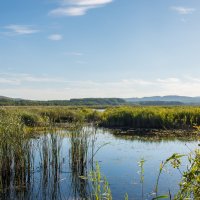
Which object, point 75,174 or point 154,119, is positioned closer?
point 75,174

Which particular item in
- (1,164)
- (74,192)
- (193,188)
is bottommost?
(74,192)

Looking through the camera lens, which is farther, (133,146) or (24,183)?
(133,146)

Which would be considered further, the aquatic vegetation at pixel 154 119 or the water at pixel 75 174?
the aquatic vegetation at pixel 154 119

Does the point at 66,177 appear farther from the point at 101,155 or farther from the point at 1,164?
the point at 101,155

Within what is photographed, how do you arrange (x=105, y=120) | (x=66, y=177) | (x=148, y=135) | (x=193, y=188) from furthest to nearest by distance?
(x=105, y=120) < (x=148, y=135) < (x=66, y=177) < (x=193, y=188)

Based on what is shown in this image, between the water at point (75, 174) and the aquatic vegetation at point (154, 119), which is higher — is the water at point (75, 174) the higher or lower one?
the lower one

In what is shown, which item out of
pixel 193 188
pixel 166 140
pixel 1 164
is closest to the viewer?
pixel 193 188

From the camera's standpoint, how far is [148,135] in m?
20.5

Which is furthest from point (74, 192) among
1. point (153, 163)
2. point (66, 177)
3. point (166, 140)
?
point (166, 140)

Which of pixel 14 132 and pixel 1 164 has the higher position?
pixel 14 132

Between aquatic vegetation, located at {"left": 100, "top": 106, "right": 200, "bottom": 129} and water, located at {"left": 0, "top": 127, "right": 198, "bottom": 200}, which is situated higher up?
aquatic vegetation, located at {"left": 100, "top": 106, "right": 200, "bottom": 129}

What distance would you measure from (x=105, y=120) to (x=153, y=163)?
14589 mm

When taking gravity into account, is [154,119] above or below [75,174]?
above

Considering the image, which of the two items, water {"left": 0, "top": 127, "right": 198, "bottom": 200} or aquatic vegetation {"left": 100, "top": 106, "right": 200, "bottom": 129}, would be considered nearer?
water {"left": 0, "top": 127, "right": 198, "bottom": 200}
